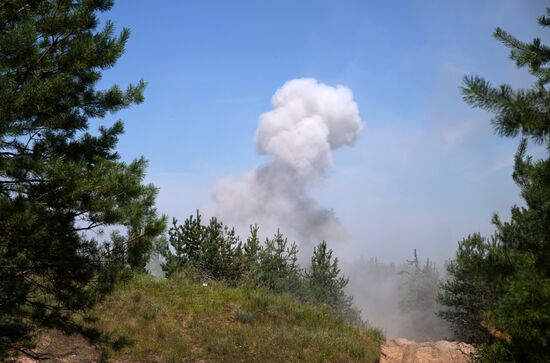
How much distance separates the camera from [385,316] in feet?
325

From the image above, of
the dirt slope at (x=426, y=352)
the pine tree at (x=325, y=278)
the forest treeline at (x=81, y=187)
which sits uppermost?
the pine tree at (x=325, y=278)

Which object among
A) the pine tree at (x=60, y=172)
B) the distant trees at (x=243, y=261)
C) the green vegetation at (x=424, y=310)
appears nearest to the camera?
the pine tree at (x=60, y=172)

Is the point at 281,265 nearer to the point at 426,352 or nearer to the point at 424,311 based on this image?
the point at 426,352

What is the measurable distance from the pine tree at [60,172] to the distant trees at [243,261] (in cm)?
1164

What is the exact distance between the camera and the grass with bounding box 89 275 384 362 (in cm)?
1323

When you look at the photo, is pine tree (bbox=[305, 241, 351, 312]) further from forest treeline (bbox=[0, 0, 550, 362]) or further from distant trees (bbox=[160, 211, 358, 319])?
forest treeline (bbox=[0, 0, 550, 362])

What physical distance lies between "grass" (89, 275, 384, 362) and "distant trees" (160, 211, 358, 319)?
329 centimetres

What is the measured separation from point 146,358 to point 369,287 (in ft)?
462

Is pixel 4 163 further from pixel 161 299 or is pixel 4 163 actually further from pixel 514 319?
pixel 161 299

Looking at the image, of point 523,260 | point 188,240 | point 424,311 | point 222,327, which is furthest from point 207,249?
point 424,311

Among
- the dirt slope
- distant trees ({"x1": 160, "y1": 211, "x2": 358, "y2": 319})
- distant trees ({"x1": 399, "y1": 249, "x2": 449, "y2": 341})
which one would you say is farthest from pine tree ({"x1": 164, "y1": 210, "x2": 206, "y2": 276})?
distant trees ({"x1": 399, "y1": 249, "x2": 449, "y2": 341})

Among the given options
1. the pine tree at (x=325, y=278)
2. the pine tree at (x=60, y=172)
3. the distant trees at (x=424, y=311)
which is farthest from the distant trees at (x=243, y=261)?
the distant trees at (x=424, y=311)

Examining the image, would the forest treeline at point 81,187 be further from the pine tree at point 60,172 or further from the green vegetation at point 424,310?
the green vegetation at point 424,310

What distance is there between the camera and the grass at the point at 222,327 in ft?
43.4
